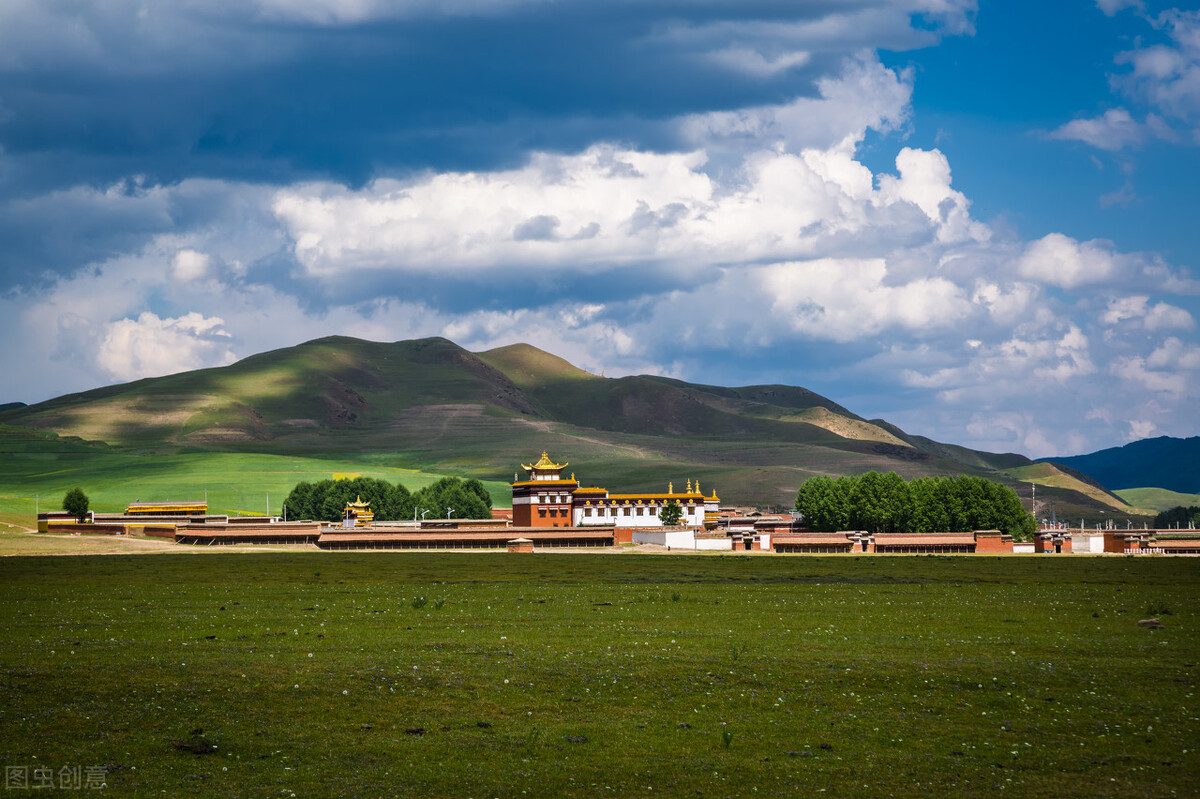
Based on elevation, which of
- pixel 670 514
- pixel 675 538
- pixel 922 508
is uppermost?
pixel 922 508

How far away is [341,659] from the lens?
30.8 m

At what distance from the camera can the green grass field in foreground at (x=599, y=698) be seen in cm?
2108

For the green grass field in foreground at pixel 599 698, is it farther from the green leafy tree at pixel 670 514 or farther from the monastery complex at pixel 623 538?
the green leafy tree at pixel 670 514

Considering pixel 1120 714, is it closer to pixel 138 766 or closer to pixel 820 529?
pixel 138 766

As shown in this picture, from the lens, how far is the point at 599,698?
2686cm

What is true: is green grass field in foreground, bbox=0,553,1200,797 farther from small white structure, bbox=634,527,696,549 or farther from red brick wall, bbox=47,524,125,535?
red brick wall, bbox=47,524,125,535

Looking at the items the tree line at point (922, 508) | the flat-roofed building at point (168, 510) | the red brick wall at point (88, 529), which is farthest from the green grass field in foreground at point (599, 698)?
the flat-roofed building at point (168, 510)

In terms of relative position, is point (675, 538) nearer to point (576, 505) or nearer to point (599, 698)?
point (576, 505)

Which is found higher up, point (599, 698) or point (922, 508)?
point (922, 508)

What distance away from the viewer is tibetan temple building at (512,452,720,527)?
170 metres

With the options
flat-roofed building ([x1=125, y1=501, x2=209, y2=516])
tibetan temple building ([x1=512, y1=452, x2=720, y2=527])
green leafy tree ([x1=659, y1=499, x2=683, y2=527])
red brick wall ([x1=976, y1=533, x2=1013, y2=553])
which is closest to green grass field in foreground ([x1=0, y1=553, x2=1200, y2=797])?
red brick wall ([x1=976, y1=533, x2=1013, y2=553])

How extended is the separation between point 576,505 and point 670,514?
1534cm

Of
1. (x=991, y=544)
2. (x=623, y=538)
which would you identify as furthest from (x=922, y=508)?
(x=623, y=538)

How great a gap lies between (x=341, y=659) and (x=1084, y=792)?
19.5 metres
